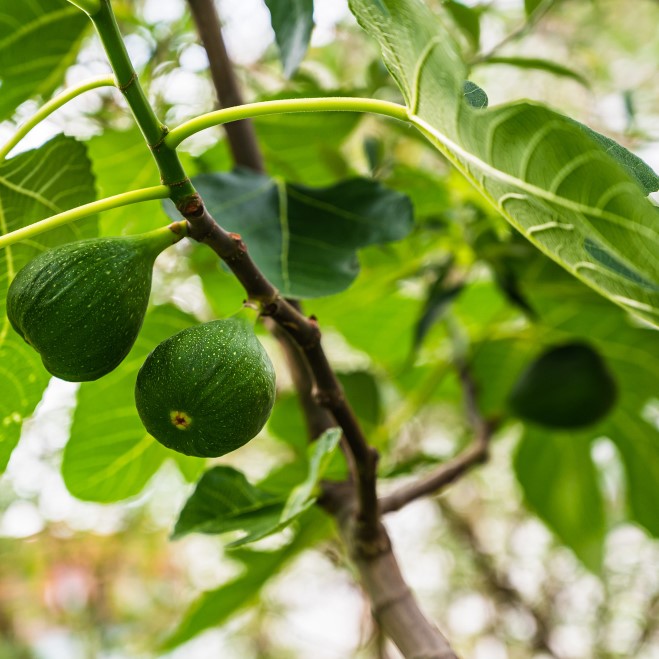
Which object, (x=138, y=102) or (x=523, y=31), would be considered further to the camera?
(x=523, y=31)

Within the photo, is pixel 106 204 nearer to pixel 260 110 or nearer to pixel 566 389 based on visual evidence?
pixel 260 110

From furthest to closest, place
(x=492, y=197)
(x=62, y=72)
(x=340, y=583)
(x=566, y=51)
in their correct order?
(x=340, y=583), (x=566, y=51), (x=62, y=72), (x=492, y=197)

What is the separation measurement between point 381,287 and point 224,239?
78 centimetres

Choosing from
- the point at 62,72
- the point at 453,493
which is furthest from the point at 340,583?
the point at 62,72

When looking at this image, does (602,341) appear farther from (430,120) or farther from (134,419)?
(430,120)

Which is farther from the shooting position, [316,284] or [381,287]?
[381,287]

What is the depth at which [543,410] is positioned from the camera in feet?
3.56

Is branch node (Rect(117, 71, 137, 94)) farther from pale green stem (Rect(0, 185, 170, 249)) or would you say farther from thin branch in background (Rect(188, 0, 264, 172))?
thin branch in background (Rect(188, 0, 264, 172))

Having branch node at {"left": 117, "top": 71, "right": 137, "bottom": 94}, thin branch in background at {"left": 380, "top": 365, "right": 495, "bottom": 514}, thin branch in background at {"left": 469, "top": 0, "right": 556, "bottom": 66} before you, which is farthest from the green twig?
thin branch in background at {"left": 469, "top": 0, "right": 556, "bottom": 66}

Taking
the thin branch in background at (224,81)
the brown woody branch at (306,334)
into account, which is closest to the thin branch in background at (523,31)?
the thin branch in background at (224,81)

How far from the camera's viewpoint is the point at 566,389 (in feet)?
3.43

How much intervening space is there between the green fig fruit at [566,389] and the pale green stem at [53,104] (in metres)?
0.75

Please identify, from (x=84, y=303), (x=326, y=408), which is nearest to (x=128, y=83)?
(x=84, y=303)

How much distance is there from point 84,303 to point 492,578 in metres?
1.75
